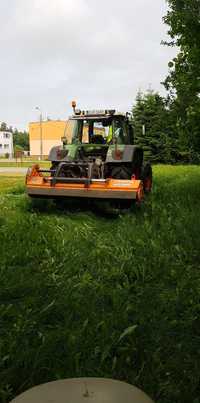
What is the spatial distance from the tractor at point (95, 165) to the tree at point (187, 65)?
3.81 feet

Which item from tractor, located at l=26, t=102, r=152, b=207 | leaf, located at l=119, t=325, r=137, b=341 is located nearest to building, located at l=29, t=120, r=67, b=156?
tractor, located at l=26, t=102, r=152, b=207

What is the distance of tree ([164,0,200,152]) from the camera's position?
765 cm

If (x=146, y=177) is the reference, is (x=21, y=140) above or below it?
below

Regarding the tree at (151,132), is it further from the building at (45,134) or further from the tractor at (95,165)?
the building at (45,134)

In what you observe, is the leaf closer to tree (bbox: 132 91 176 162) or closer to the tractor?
the tractor

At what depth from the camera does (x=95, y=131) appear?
9766 millimetres

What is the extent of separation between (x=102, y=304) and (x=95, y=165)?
486 centimetres

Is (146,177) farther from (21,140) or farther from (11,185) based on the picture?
(21,140)

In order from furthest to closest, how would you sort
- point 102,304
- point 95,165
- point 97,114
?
1. point 97,114
2. point 95,165
3. point 102,304

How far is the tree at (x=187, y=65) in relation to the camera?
7.65 meters

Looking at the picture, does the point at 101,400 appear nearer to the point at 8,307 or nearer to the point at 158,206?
the point at 8,307

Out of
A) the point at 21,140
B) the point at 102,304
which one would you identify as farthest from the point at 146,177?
the point at 21,140

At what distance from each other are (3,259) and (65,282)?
0.90m

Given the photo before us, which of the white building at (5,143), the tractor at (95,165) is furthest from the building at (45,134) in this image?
the tractor at (95,165)
